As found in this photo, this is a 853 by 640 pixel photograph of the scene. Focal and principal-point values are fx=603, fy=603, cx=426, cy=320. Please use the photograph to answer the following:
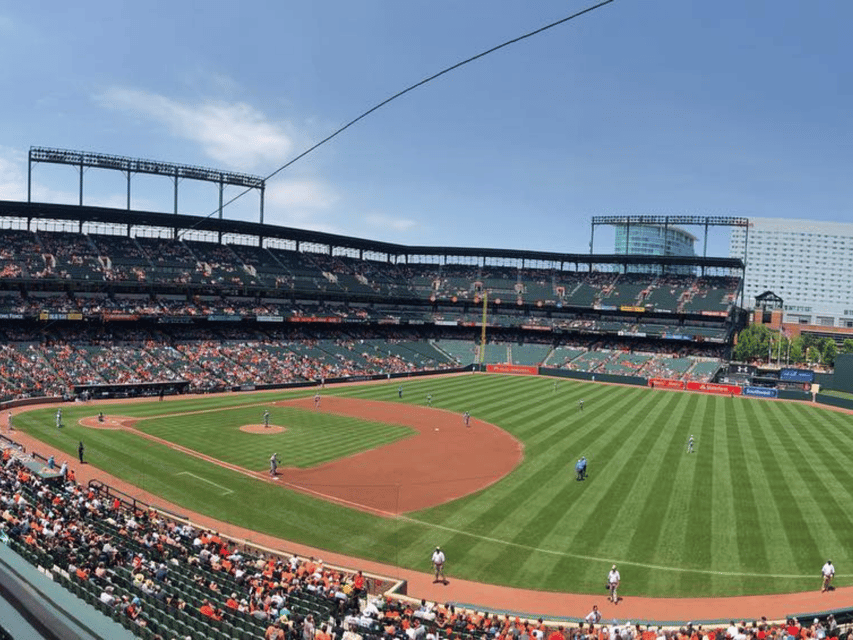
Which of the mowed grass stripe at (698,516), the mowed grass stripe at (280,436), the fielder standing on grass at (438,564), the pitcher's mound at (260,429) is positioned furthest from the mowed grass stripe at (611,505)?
the pitcher's mound at (260,429)

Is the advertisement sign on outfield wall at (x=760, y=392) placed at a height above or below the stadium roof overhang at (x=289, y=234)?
below

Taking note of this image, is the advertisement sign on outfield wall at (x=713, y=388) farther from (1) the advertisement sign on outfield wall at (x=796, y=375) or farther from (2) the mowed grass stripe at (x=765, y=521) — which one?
(2) the mowed grass stripe at (x=765, y=521)

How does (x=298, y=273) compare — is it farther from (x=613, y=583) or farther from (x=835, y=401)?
(x=613, y=583)

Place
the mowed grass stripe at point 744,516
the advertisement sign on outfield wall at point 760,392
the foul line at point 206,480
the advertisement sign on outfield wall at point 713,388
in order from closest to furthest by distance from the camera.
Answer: the mowed grass stripe at point 744,516, the foul line at point 206,480, the advertisement sign on outfield wall at point 760,392, the advertisement sign on outfield wall at point 713,388

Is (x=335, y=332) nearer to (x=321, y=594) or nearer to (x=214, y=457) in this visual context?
(x=214, y=457)

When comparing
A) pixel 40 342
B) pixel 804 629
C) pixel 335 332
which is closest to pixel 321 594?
pixel 804 629

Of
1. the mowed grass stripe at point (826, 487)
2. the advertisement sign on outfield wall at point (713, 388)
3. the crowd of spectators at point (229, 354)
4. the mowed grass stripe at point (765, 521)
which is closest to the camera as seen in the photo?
the mowed grass stripe at point (765, 521)
